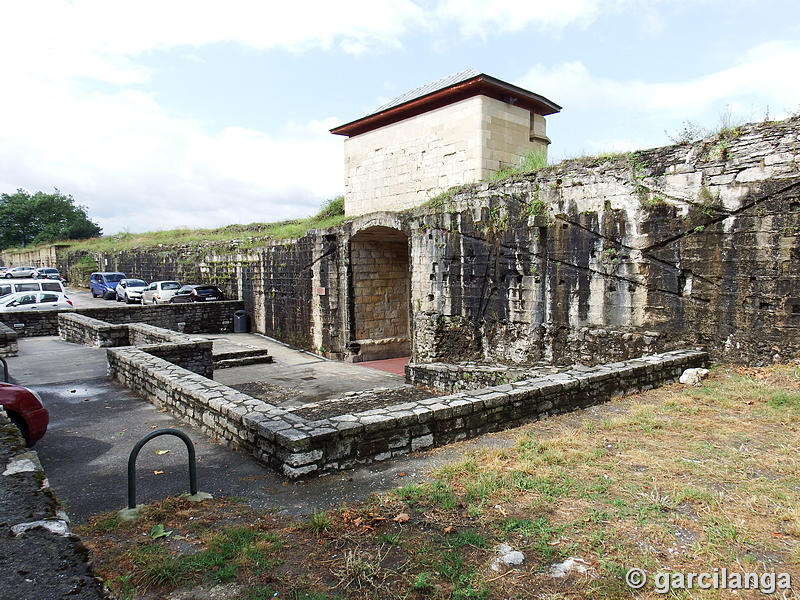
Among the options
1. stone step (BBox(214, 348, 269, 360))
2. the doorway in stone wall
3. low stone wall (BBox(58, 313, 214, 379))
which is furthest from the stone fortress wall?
low stone wall (BBox(58, 313, 214, 379))

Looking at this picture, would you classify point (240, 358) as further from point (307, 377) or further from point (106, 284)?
point (106, 284)

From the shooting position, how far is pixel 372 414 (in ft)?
17.3

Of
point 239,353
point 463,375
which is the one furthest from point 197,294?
point 463,375

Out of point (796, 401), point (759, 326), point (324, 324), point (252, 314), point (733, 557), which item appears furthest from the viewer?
point (252, 314)

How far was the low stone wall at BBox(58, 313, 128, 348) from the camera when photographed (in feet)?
42.4

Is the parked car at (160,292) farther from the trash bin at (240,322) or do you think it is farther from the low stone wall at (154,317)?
the trash bin at (240,322)

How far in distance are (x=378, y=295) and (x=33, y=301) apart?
12.1 meters

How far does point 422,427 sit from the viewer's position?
17.3 ft

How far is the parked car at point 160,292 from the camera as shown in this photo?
22.5 meters

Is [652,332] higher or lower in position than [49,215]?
lower

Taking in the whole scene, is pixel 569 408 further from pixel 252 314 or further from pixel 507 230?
pixel 252 314

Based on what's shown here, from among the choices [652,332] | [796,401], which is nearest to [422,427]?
[796,401]

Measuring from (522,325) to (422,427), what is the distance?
7.16m

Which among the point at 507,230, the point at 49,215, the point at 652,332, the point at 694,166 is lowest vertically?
the point at 652,332
